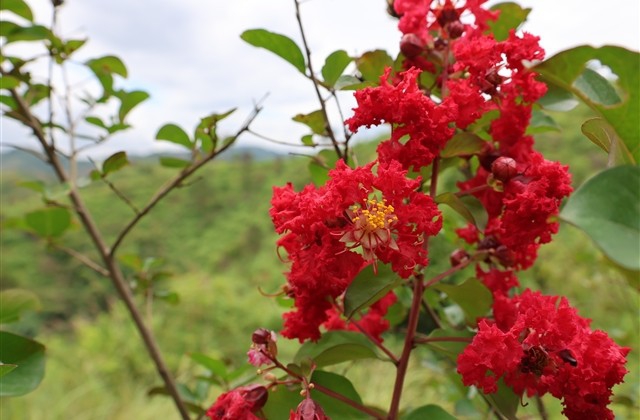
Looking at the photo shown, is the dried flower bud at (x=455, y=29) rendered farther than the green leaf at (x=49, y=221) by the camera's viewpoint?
No

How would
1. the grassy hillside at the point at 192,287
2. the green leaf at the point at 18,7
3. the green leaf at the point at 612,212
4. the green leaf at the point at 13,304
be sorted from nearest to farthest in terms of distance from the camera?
the green leaf at the point at 612,212 → the green leaf at the point at 13,304 → the green leaf at the point at 18,7 → the grassy hillside at the point at 192,287

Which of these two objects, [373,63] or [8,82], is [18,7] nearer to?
[8,82]

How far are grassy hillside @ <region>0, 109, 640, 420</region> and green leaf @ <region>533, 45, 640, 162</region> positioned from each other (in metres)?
0.57

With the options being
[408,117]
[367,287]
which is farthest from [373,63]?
[367,287]

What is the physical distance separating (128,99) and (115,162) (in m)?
0.17

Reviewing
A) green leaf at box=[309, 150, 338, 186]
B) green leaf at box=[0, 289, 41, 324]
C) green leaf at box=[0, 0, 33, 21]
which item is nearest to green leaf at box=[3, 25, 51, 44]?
green leaf at box=[0, 0, 33, 21]

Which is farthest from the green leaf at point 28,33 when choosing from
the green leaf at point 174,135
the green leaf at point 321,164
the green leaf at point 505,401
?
the green leaf at point 505,401

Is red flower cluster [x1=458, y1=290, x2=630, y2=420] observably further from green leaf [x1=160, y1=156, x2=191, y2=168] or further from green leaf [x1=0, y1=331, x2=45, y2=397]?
green leaf [x1=160, y1=156, x2=191, y2=168]

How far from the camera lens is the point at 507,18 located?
629mm

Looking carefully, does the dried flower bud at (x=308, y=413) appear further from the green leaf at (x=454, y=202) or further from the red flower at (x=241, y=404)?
the green leaf at (x=454, y=202)

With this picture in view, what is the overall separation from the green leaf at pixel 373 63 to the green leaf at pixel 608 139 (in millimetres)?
251

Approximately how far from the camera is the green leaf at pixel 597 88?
36cm

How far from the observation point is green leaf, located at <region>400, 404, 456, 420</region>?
506 mm

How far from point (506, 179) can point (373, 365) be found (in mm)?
3266
